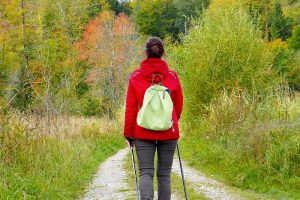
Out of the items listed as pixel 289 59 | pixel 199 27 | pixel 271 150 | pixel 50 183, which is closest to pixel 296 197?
pixel 271 150

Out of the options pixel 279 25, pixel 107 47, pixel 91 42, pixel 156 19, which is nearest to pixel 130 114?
pixel 107 47

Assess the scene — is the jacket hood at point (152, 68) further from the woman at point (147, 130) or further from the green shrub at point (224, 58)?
the green shrub at point (224, 58)

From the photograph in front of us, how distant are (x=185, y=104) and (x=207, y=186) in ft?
36.4

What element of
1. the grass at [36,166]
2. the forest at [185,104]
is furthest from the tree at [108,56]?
the grass at [36,166]

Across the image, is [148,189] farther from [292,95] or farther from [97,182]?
[292,95]

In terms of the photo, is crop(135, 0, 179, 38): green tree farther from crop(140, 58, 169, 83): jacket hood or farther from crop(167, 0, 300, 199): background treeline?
crop(140, 58, 169, 83): jacket hood

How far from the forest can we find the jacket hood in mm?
2396

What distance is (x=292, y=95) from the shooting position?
1003 centimetres

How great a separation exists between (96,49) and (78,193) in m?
35.6

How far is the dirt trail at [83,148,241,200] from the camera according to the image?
7086 millimetres

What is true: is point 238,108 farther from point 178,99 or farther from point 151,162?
point 151,162

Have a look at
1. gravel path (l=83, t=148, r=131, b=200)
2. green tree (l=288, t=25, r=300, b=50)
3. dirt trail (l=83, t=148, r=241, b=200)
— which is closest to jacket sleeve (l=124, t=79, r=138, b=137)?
dirt trail (l=83, t=148, r=241, b=200)

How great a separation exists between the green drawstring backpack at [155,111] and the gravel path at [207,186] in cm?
271

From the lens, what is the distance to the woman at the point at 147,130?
4.65 m
